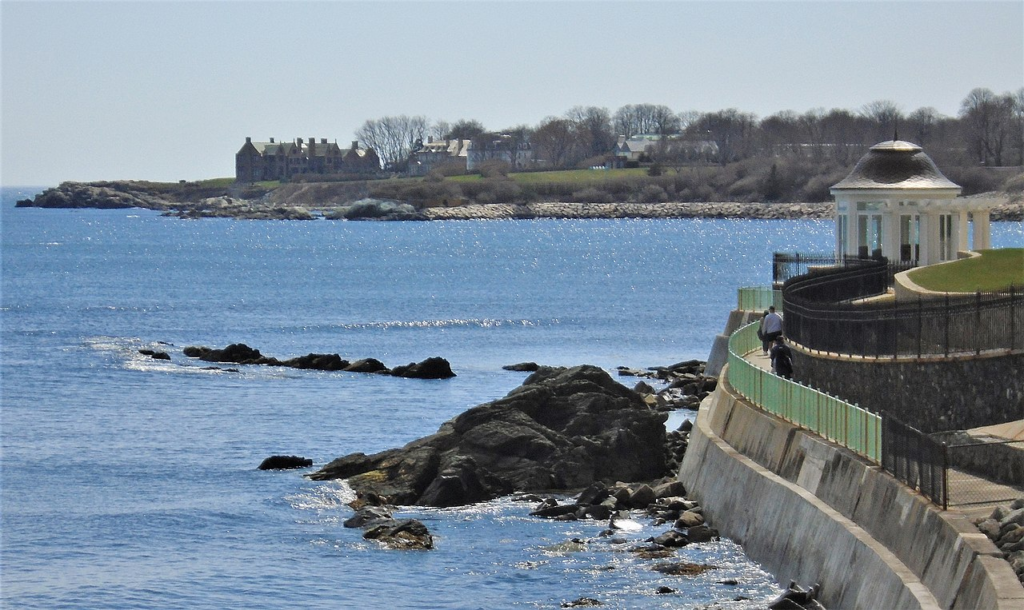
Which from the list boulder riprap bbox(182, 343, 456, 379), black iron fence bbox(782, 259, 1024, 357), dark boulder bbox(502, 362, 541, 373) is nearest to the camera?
black iron fence bbox(782, 259, 1024, 357)

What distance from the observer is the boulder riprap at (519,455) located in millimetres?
30672

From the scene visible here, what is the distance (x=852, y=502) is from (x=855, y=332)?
294 inches

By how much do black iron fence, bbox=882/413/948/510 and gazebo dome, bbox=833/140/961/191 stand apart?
27.0 m

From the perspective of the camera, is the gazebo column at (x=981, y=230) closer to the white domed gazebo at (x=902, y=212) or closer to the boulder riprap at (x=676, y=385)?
the white domed gazebo at (x=902, y=212)

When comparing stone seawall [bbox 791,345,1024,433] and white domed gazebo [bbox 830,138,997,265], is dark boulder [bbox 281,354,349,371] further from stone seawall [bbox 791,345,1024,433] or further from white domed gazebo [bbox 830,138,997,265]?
stone seawall [bbox 791,345,1024,433]

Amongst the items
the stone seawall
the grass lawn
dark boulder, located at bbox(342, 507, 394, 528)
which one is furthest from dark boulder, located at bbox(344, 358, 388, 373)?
the stone seawall

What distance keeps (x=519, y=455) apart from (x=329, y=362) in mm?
25437

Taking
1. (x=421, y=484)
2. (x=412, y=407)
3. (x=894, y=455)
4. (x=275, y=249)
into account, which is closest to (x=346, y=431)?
(x=412, y=407)

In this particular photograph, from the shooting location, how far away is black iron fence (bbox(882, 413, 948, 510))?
1728 cm

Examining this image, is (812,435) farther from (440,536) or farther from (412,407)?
(412,407)

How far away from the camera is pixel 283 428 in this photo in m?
42.3

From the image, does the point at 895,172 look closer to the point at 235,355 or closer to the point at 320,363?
the point at 320,363

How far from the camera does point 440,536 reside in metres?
27.4

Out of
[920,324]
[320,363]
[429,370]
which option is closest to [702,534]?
[920,324]
